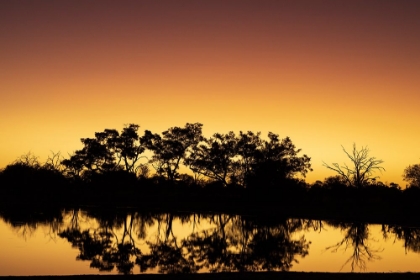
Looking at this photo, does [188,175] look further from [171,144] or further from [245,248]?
[245,248]

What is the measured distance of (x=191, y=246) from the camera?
2700 cm

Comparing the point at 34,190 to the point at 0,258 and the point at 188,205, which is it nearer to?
the point at 188,205

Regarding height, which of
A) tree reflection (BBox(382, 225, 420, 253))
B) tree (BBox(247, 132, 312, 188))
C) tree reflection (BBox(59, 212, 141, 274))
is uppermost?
tree (BBox(247, 132, 312, 188))

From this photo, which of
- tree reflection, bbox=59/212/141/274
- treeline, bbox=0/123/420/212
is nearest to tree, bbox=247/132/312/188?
treeline, bbox=0/123/420/212

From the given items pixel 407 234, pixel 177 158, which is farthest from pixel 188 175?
pixel 407 234

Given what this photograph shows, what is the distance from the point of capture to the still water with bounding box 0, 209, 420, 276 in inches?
785

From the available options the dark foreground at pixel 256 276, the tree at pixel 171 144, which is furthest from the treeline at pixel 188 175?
the dark foreground at pixel 256 276

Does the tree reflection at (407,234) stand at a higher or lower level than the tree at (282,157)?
lower

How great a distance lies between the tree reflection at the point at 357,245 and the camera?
23175mm

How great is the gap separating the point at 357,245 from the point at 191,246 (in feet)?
35.0

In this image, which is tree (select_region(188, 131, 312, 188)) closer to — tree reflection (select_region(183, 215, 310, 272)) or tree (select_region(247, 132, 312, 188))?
tree (select_region(247, 132, 312, 188))

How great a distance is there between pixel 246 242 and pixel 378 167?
37870mm

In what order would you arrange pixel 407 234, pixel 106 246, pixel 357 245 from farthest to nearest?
pixel 407 234, pixel 357 245, pixel 106 246

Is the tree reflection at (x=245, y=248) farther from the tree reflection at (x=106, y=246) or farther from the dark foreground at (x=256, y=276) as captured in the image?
the dark foreground at (x=256, y=276)
